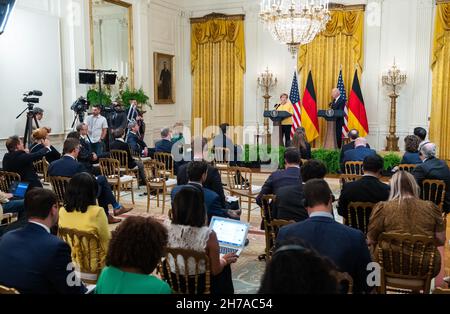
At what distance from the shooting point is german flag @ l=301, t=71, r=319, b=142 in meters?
13.1

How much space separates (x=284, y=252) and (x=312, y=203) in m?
1.39

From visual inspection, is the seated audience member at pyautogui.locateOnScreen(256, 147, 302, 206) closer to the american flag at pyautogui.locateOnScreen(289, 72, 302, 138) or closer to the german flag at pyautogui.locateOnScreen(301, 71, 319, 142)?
the american flag at pyautogui.locateOnScreen(289, 72, 302, 138)

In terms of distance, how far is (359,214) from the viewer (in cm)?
424

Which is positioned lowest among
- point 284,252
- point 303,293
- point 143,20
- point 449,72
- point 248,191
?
point 248,191

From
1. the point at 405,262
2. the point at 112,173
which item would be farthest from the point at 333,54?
the point at 405,262

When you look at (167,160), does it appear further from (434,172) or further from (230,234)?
(230,234)

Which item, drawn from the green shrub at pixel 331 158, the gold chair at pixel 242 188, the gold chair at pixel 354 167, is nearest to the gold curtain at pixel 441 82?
the green shrub at pixel 331 158

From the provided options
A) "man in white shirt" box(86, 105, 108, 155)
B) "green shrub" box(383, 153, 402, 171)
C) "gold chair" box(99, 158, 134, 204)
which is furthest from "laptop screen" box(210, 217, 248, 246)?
"green shrub" box(383, 153, 402, 171)

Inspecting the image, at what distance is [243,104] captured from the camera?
14875 mm

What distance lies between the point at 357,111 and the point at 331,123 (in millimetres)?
824

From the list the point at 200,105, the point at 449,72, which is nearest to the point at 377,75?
the point at 449,72

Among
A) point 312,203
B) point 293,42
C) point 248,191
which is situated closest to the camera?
point 312,203

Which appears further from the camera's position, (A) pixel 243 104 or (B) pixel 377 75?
(A) pixel 243 104
